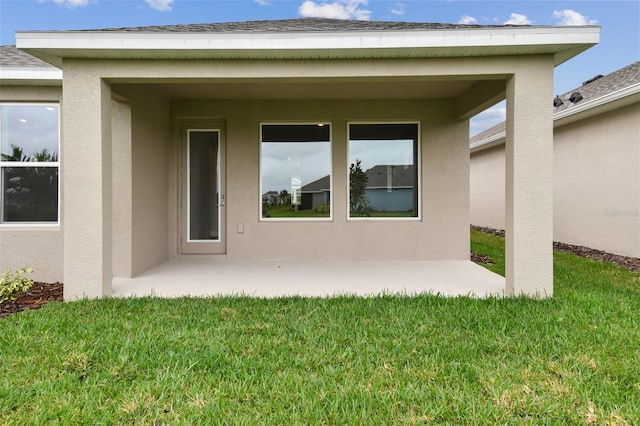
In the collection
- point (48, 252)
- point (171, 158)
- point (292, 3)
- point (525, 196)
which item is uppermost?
point (292, 3)

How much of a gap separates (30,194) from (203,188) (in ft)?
9.31

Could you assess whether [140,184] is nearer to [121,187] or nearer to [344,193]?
[121,187]

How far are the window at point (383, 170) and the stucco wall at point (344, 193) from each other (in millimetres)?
198

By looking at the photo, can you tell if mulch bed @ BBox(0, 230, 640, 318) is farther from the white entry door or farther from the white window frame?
the white entry door

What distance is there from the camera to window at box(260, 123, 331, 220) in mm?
7500

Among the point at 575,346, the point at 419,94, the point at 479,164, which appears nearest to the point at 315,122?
the point at 419,94

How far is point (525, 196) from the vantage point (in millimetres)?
4570

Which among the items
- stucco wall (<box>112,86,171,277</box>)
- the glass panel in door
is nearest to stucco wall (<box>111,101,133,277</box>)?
stucco wall (<box>112,86,171,277</box>)

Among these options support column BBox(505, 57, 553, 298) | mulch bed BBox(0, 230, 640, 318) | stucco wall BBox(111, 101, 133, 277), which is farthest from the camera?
stucco wall BBox(111, 101, 133, 277)

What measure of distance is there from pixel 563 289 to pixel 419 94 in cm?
419

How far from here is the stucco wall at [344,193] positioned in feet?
24.2

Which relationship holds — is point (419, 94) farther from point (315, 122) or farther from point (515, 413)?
point (515, 413)

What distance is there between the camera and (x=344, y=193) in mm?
7457

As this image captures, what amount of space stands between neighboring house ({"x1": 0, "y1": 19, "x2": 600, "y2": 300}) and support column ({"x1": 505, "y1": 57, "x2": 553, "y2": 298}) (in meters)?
0.02
